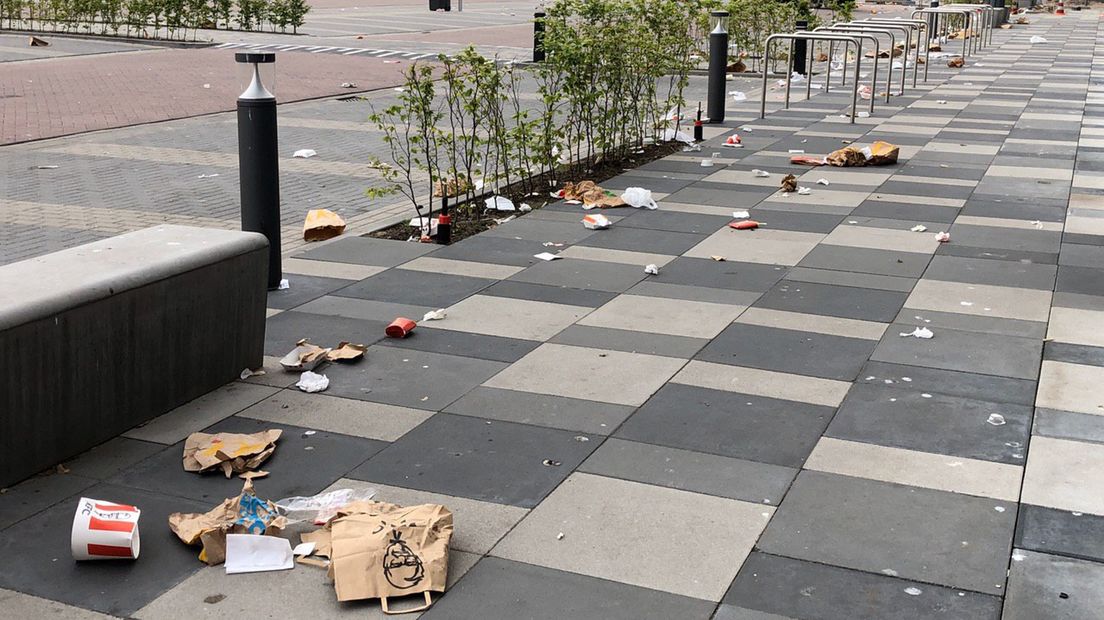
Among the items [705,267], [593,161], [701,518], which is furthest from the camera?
[593,161]

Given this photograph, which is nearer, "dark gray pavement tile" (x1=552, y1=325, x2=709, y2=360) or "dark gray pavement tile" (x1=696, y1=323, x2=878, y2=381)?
"dark gray pavement tile" (x1=696, y1=323, x2=878, y2=381)

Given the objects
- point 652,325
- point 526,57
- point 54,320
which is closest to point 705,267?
point 652,325

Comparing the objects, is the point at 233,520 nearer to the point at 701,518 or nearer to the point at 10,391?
the point at 10,391

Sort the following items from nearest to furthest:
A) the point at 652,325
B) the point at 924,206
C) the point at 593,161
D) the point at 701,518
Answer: the point at 701,518 → the point at 652,325 → the point at 924,206 → the point at 593,161

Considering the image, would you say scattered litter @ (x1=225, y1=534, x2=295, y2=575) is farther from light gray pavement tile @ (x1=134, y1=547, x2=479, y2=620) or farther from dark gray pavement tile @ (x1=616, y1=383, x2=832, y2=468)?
dark gray pavement tile @ (x1=616, y1=383, x2=832, y2=468)

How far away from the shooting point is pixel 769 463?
464 cm

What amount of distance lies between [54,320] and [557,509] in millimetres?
1810

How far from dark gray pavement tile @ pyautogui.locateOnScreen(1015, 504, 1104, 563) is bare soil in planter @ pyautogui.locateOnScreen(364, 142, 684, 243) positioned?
15.6 ft

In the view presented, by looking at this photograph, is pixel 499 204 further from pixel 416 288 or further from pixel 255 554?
pixel 255 554

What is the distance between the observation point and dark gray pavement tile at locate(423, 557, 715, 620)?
3557 millimetres

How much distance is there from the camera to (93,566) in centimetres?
383

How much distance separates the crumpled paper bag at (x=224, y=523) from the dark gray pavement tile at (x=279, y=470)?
0.20m

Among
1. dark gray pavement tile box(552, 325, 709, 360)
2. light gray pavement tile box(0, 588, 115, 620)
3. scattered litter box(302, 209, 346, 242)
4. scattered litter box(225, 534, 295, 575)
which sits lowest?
light gray pavement tile box(0, 588, 115, 620)

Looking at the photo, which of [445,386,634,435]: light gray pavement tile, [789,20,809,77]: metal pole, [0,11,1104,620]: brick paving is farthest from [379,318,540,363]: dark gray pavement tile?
[789,20,809,77]: metal pole
